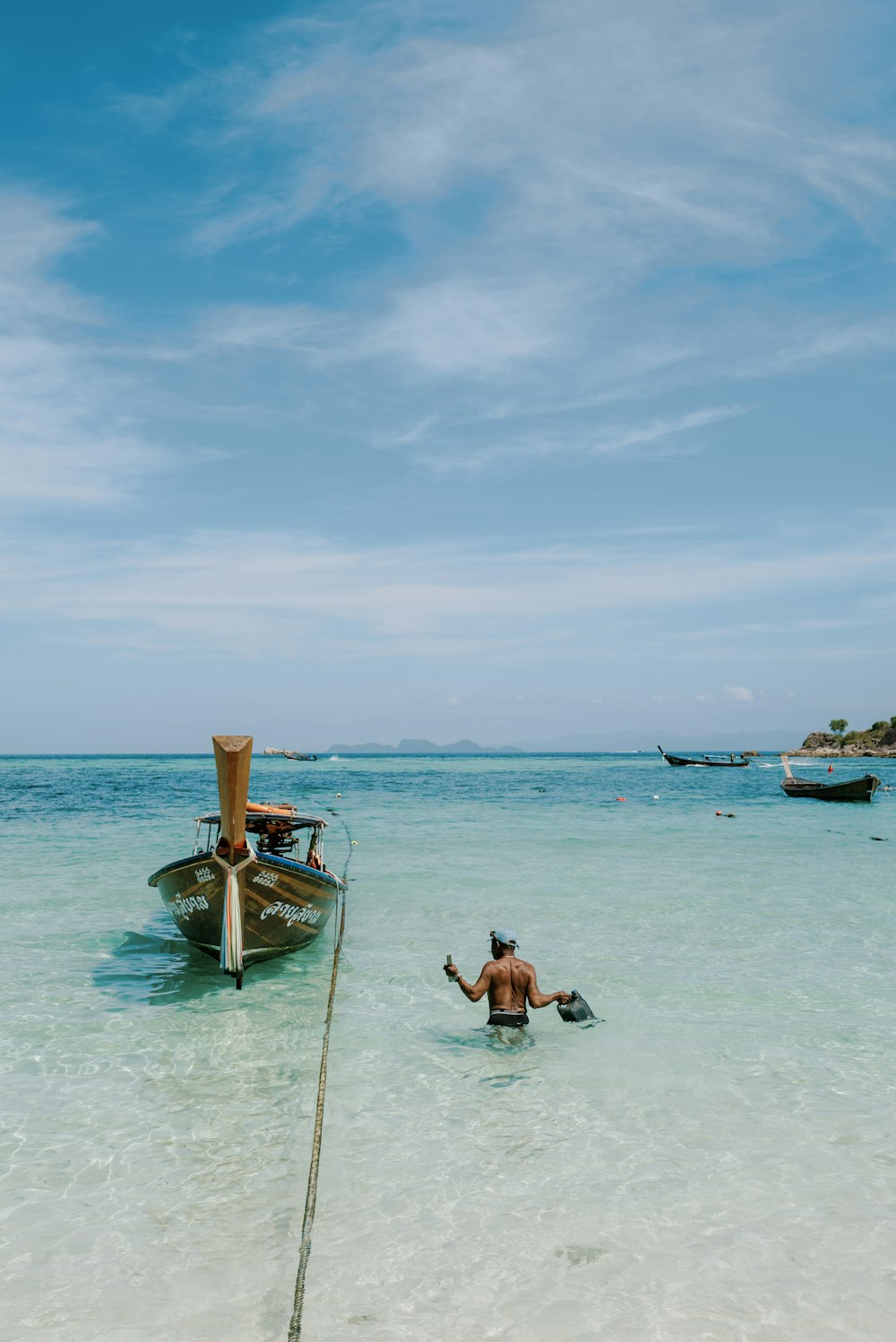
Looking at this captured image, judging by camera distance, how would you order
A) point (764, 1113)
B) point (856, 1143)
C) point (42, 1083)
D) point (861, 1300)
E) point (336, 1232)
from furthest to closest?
point (42, 1083) < point (764, 1113) < point (856, 1143) < point (336, 1232) < point (861, 1300)

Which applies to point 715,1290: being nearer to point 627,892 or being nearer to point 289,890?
point 289,890

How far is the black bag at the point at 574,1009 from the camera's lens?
11094mm

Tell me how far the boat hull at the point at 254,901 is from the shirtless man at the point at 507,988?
3861mm

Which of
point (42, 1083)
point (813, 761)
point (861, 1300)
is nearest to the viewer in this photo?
point (861, 1300)

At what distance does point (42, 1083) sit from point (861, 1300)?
840 centimetres

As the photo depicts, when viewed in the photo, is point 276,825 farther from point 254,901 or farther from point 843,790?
point 843,790

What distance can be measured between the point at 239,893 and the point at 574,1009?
16.1 feet

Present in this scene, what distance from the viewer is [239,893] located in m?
12.2

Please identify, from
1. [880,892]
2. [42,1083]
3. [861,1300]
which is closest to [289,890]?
[42,1083]

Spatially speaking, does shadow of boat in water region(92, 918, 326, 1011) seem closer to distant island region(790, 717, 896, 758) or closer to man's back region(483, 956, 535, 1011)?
man's back region(483, 956, 535, 1011)

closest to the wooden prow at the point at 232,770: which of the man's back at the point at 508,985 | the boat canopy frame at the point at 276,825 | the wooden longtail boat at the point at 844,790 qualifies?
A: the man's back at the point at 508,985

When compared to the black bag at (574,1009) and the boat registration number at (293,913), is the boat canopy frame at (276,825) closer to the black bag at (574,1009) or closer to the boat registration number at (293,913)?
the boat registration number at (293,913)

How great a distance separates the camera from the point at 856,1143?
844cm

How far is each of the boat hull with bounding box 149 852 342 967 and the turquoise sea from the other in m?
0.63
